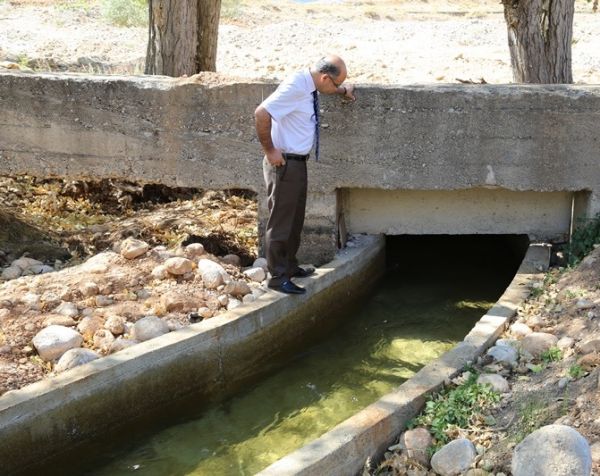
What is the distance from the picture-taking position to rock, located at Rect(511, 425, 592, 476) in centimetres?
348

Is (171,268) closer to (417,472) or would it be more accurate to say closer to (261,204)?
(261,204)

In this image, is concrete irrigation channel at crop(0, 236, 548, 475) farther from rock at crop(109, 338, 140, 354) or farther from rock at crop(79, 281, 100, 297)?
rock at crop(79, 281, 100, 297)

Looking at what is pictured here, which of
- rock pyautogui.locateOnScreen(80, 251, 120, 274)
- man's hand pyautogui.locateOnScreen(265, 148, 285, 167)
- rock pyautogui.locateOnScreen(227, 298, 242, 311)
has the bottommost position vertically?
rock pyautogui.locateOnScreen(227, 298, 242, 311)

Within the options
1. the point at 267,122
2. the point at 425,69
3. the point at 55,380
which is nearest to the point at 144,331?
the point at 55,380

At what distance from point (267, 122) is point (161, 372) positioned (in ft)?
6.08

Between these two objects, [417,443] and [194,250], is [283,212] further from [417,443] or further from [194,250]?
[417,443]

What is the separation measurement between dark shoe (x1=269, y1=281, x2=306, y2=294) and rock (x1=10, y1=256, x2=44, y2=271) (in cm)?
211

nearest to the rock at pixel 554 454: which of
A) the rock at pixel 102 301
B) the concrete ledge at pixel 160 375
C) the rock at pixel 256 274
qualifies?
the concrete ledge at pixel 160 375

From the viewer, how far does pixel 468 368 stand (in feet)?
16.1

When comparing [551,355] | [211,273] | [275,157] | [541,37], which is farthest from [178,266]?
[541,37]

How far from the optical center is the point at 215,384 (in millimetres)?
5500

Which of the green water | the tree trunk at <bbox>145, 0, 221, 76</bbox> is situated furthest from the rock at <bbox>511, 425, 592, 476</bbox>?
the tree trunk at <bbox>145, 0, 221, 76</bbox>

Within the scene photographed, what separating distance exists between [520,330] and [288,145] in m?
2.08

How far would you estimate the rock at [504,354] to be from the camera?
4973 millimetres
